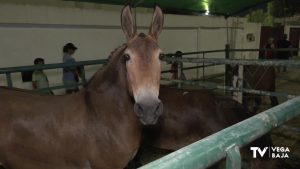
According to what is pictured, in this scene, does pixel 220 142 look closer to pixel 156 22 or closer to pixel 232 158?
pixel 232 158

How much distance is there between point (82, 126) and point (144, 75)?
733 mm

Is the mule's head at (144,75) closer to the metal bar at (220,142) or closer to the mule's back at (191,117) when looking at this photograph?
the metal bar at (220,142)

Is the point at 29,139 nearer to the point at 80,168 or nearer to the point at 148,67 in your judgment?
the point at 80,168

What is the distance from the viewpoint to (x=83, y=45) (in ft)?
20.8

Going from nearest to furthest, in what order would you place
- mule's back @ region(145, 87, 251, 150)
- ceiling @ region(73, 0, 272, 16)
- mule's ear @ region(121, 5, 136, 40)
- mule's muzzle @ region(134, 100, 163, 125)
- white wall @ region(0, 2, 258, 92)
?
1. mule's muzzle @ region(134, 100, 163, 125)
2. mule's ear @ region(121, 5, 136, 40)
3. mule's back @ region(145, 87, 251, 150)
4. white wall @ region(0, 2, 258, 92)
5. ceiling @ region(73, 0, 272, 16)

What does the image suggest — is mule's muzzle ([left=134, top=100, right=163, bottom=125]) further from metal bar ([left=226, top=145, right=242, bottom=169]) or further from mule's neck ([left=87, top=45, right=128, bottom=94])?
metal bar ([left=226, top=145, right=242, bottom=169])

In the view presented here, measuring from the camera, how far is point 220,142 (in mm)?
597

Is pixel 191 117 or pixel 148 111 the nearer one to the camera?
pixel 148 111

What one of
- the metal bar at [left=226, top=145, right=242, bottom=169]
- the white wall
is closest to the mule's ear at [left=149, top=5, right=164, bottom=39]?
the metal bar at [left=226, top=145, right=242, bottom=169]

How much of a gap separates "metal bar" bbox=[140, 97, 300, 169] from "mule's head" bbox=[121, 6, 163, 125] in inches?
31.7

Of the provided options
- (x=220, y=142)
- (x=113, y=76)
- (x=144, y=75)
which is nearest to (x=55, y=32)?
(x=113, y=76)

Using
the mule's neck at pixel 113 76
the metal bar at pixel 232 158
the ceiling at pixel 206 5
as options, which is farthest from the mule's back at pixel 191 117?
the ceiling at pixel 206 5

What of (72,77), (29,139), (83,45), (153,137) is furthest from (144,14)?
(29,139)

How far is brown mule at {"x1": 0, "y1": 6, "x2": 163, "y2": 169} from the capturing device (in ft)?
6.20
